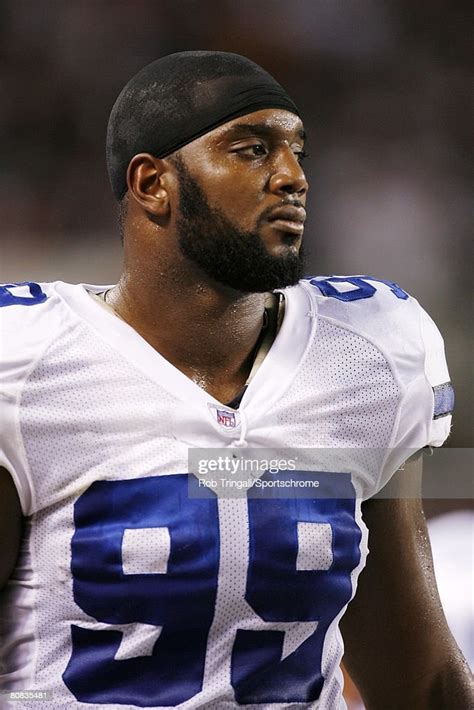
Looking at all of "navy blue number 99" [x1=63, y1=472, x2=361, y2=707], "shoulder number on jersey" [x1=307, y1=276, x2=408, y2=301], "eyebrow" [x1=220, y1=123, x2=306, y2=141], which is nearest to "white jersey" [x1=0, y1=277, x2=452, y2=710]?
"navy blue number 99" [x1=63, y1=472, x2=361, y2=707]

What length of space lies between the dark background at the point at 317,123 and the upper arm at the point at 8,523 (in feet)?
1.46

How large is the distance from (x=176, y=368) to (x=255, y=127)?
247 mm

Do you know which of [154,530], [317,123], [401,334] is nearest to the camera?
[154,530]

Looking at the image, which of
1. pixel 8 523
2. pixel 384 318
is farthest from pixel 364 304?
pixel 8 523

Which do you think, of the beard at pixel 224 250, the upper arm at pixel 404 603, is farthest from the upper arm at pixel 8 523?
the upper arm at pixel 404 603

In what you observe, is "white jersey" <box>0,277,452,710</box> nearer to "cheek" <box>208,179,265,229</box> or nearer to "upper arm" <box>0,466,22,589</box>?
"upper arm" <box>0,466,22,589</box>

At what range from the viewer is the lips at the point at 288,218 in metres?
0.94

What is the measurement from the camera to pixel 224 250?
37.5 inches

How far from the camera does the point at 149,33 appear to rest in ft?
4.19

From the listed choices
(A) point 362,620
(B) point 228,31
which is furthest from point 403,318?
(B) point 228,31

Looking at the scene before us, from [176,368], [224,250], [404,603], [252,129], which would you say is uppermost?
[252,129]

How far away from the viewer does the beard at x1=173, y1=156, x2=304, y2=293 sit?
95 cm

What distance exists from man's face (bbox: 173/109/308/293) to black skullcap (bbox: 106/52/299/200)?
1cm

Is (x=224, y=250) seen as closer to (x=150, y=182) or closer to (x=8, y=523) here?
(x=150, y=182)
